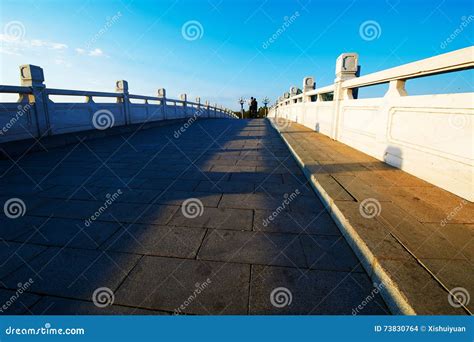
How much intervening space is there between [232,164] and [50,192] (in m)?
3.41

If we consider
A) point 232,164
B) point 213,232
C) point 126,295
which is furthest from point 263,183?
point 126,295

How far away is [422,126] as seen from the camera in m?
3.83

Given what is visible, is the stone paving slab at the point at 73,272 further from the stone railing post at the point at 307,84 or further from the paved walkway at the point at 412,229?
the stone railing post at the point at 307,84

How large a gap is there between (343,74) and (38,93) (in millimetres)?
9079

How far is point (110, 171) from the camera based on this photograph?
5105 millimetres

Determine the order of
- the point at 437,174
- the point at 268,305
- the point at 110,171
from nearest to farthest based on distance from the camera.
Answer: the point at 268,305
the point at 437,174
the point at 110,171

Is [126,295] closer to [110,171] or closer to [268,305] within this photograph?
[268,305]

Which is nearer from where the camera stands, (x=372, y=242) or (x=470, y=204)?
(x=372, y=242)

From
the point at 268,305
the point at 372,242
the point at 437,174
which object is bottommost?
the point at 268,305

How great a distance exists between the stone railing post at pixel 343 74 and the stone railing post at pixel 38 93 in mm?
8942

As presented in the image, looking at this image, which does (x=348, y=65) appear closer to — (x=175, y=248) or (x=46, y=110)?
(x=175, y=248)

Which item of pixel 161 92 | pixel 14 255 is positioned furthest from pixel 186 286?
pixel 161 92

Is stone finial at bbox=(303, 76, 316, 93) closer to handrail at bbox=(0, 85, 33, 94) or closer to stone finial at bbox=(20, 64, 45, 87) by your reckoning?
stone finial at bbox=(20, 64, 45, 87)

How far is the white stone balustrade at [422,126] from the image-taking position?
308 centimetres
